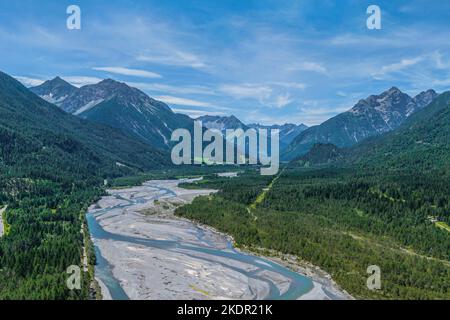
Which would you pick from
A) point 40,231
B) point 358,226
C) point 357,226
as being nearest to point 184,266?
point 40,231

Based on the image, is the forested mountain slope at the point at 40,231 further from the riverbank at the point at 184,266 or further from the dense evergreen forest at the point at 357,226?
the dense evergreen forest at the point at 357,226

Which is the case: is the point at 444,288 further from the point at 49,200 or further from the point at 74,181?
the point at 74,181

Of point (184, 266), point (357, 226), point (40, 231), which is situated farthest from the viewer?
point (357, 226)

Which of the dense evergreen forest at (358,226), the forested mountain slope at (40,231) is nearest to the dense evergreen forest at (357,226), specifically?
the dense evergreen forest at (358,226)

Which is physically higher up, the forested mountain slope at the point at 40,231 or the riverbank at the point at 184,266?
the forested mountain slope at the point at 40,231

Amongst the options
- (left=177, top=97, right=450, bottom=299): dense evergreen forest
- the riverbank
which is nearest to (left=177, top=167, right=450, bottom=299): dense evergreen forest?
(left=177, top=97, right=450, bottom=299): dense evergreen forest

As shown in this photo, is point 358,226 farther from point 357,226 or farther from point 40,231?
point 40,231
